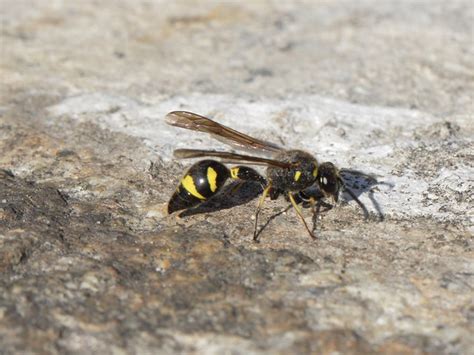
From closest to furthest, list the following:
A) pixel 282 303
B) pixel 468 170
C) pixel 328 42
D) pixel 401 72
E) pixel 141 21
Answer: pixel 282 303
pixel 468 170
pixel 401 72
pixel 328 42
pixel 141 21

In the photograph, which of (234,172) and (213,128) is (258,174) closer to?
(234,172)

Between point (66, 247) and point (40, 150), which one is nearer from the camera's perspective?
point (66, 247)

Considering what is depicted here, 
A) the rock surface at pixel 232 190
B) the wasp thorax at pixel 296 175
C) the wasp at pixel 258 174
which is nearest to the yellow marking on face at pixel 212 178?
the wasp at pixel 258 174

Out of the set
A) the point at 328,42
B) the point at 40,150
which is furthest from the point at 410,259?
the point at 328,42

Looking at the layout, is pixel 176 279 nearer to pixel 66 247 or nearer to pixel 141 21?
pixel 66 247

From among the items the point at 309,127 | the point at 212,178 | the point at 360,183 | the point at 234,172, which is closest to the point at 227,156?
the point at 212,178

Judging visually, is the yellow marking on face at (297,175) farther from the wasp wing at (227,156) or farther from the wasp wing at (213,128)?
the wasp wing at (213,128)
